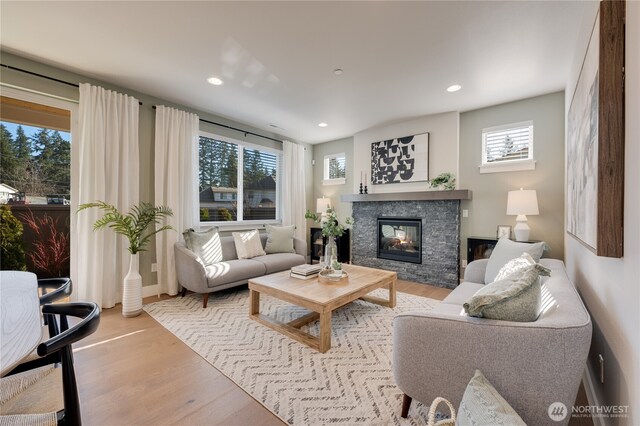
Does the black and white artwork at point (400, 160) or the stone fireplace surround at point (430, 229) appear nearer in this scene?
the stone fireplace surround at point (430, 229)

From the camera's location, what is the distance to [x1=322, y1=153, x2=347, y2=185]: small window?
5625 millimetres

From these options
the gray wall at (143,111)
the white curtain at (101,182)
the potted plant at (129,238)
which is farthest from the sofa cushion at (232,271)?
the white curtain at (101,182)

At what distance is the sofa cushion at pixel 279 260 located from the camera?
3.79 metres

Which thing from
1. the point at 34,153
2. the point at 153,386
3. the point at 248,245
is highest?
the point at 34,153

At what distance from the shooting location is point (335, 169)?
5793 mm

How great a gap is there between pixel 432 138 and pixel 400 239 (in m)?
1.69

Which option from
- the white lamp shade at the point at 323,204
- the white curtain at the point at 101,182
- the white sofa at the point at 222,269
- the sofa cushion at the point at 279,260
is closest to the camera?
the white curtain at the point at 101,182

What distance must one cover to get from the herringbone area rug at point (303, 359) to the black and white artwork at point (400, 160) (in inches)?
83.2

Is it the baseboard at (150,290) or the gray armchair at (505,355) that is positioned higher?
the gray armchair at (505,355)

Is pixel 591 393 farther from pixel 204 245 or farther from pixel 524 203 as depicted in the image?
pixel 204 245

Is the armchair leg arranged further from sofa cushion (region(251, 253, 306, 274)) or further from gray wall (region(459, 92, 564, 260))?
gray wall (region(459, 92, 564, 260))

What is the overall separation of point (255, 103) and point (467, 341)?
3645 mm

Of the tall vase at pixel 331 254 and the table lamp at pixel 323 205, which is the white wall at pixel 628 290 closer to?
the tall vase at pixel 331 254

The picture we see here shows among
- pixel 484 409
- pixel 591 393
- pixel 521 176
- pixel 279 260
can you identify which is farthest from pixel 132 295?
pixel 521 176
